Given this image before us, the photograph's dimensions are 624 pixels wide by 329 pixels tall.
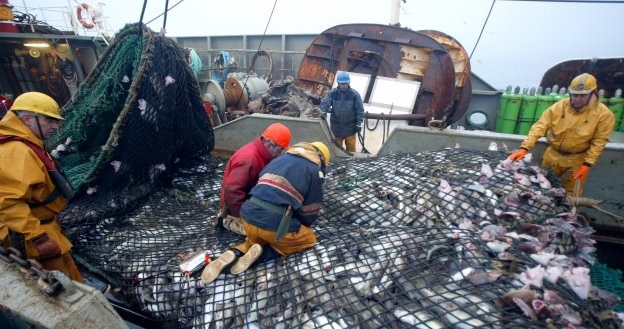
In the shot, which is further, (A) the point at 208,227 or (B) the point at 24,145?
(A) the point at 208,227

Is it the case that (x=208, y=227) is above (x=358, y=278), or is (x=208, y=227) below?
below

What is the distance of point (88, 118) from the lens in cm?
399

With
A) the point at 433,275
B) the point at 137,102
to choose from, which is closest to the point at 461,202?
the point at 433,275

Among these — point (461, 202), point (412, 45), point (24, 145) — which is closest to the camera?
point (24, 145)

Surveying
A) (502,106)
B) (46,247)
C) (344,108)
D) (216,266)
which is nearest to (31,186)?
(46,247)

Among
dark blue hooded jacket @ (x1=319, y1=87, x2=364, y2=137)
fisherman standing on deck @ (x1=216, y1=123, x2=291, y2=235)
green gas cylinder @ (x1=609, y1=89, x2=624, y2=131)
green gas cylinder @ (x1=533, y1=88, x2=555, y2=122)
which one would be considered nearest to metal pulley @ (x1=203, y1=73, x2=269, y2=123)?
dark blue hooded jacket @ (x1=319, y1=87, x2=364, y2=137)

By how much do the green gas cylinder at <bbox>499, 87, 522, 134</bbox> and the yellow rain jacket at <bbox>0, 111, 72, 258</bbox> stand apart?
8.41m

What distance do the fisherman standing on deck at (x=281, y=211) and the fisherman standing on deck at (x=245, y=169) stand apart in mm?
405

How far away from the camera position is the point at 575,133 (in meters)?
3.82

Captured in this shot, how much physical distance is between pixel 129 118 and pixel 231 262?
1962 millimetres

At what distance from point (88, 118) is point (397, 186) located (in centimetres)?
368

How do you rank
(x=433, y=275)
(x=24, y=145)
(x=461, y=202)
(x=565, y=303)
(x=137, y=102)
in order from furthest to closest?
(x=137, y=102) → (x=461, y=202) → (x=24, y=145) → (x=433, y=275) → (x=565, y=303)

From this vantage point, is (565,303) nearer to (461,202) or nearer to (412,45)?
(461,202)

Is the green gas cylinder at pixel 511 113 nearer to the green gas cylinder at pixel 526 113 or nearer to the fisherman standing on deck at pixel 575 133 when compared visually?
the green gas cylinder at pixel 526 113
